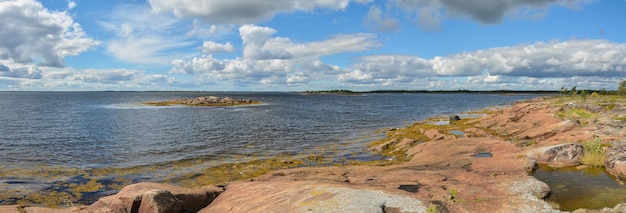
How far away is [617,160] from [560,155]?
289 centimetres

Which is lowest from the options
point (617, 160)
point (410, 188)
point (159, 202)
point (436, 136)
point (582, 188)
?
point (436, 136)

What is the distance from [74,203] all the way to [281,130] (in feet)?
110

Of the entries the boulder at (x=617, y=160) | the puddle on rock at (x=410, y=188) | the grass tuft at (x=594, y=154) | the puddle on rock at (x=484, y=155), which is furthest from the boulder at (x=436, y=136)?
the puddle on rock at (x=410, y=188)

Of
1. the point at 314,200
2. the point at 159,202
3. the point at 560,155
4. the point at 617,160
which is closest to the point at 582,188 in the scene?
the point at 617,160

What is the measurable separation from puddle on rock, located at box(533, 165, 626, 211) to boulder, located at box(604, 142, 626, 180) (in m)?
0.34

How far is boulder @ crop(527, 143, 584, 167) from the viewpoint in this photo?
774 inches

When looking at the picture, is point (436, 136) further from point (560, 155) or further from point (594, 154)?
point (594, 154)

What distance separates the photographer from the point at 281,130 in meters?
51.1

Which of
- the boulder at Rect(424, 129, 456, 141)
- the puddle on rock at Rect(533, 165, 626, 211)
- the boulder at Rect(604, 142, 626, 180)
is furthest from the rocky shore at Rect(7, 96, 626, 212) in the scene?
the boulder at Rect(424, 129, 456, 141)

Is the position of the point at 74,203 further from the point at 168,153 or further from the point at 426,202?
the point at 426,202

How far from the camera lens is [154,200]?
12.9 meters

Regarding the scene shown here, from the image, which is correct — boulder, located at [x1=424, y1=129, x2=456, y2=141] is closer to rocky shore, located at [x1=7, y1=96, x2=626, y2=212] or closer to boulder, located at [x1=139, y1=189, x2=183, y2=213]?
rocky shore, located at [x1=7, y1=96, x2=626, y2=212]

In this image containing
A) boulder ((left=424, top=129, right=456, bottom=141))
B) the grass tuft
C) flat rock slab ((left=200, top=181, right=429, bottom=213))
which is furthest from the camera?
boulder ((left=424, top=129, right=456, bottom=141))

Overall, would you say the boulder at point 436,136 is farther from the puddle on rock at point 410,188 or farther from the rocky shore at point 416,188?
the puddle on rock at point 410,188
